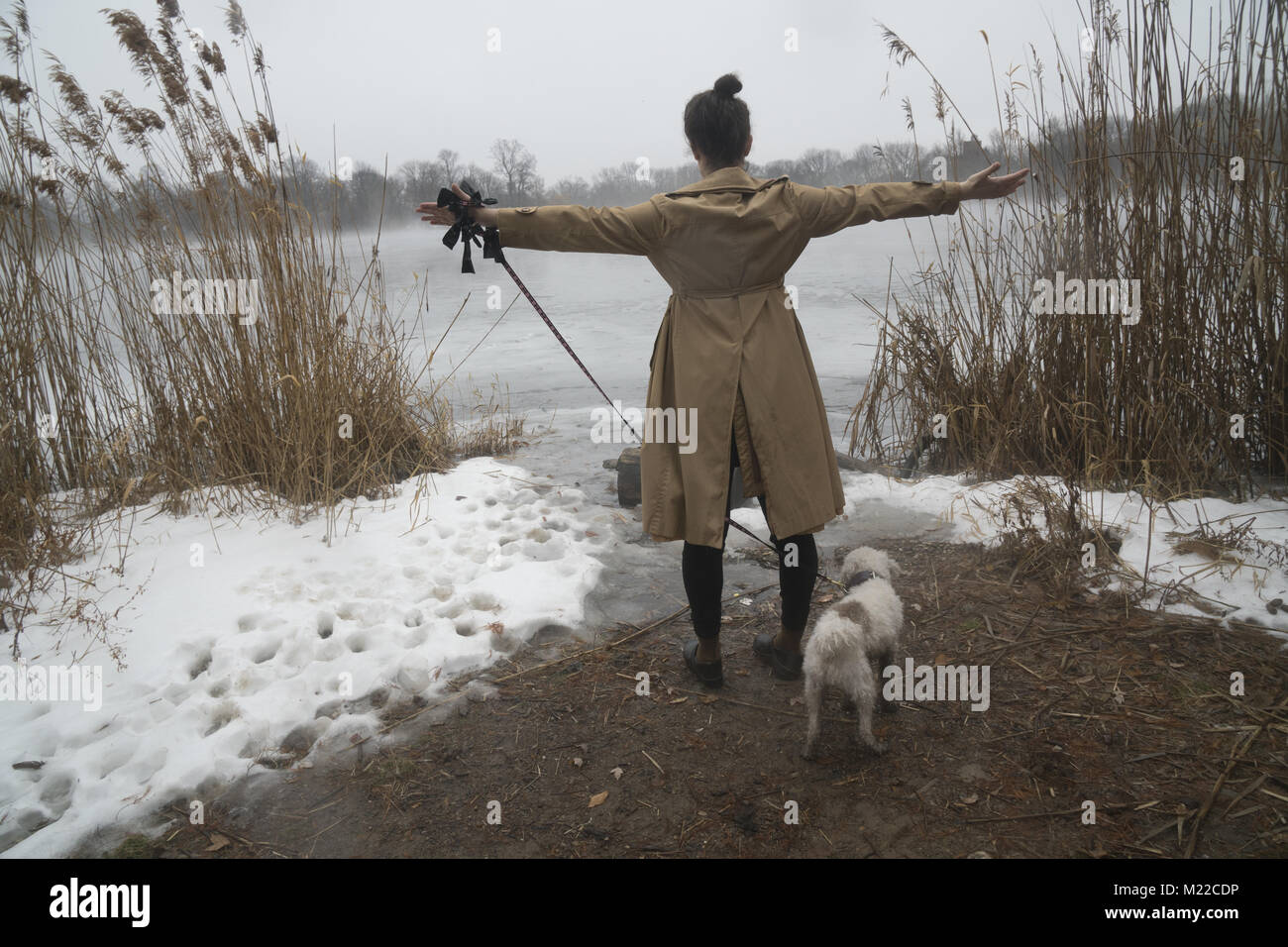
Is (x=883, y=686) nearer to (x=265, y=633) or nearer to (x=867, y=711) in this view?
(x=867, y=711)

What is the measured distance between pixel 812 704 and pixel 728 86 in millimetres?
1663

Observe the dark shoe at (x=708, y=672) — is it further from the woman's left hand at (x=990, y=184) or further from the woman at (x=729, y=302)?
the woman's left hand at (x=990, y=184)

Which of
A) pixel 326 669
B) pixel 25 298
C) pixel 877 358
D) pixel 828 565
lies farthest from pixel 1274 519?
pixel 25 298

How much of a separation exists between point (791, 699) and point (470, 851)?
105 centimetres

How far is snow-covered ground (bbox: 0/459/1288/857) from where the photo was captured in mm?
1950

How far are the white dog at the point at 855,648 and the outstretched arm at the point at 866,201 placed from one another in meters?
1.04

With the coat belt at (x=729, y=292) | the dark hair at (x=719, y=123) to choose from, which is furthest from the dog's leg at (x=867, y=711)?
the dark hair at (x=719, y=123)

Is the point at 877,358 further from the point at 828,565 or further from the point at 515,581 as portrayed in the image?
the point at 515,581

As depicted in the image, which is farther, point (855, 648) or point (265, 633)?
point (265, 633)

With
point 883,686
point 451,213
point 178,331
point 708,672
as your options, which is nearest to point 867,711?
point 883,686

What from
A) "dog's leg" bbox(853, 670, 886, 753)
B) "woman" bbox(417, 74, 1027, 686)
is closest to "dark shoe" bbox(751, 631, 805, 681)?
"dog's leg" bbox(853, 670, 886, 753)

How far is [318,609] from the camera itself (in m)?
2.61

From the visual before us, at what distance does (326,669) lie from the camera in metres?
2.33

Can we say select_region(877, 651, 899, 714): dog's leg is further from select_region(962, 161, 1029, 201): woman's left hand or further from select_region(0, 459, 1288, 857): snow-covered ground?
select_region(962, 161, 1029, 201): woman's left hand
